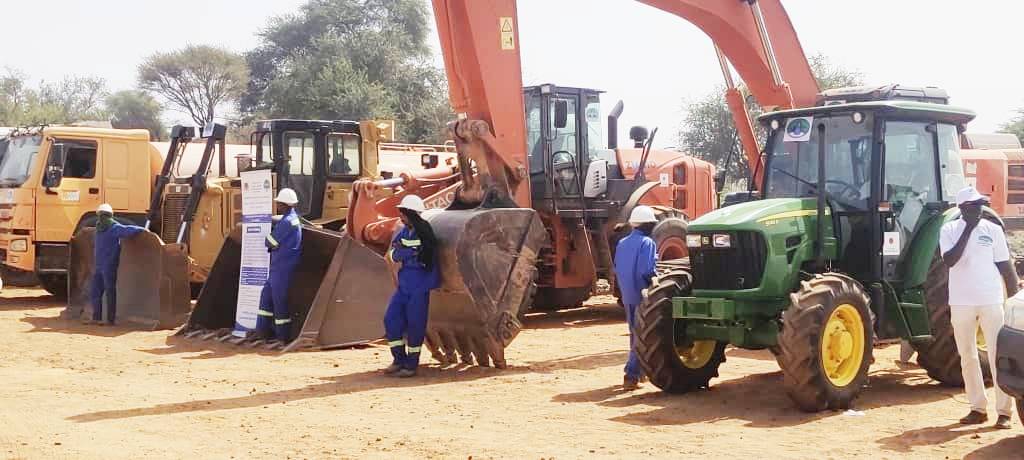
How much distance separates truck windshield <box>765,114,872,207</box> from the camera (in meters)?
9.77

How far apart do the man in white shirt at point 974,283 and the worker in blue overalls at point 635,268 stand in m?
2.52

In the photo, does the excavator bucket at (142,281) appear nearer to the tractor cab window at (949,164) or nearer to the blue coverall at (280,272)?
the blue coverall at (280,272)

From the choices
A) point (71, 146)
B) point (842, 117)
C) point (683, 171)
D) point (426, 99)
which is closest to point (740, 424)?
point (842, 117)

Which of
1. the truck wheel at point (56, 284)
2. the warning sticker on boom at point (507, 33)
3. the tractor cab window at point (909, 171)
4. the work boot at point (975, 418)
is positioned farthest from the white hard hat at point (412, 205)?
the truck wheel at point (56, 284)

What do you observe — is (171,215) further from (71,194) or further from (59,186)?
(59,186)

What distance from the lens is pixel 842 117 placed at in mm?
9906

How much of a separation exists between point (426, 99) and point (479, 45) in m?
31.4

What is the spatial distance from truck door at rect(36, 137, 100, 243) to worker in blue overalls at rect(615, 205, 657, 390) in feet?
36.5

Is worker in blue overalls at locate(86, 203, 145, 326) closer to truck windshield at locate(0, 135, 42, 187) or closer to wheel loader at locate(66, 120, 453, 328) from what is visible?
wheel loader at locate(66, 120, 453, 328)

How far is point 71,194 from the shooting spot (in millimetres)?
18344

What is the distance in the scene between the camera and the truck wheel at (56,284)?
63.3ft

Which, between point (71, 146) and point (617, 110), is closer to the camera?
point (617, 110)

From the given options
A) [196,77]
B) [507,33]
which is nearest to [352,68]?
[196,77]

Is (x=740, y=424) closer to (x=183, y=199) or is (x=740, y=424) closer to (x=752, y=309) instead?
(x=752, y=309)
